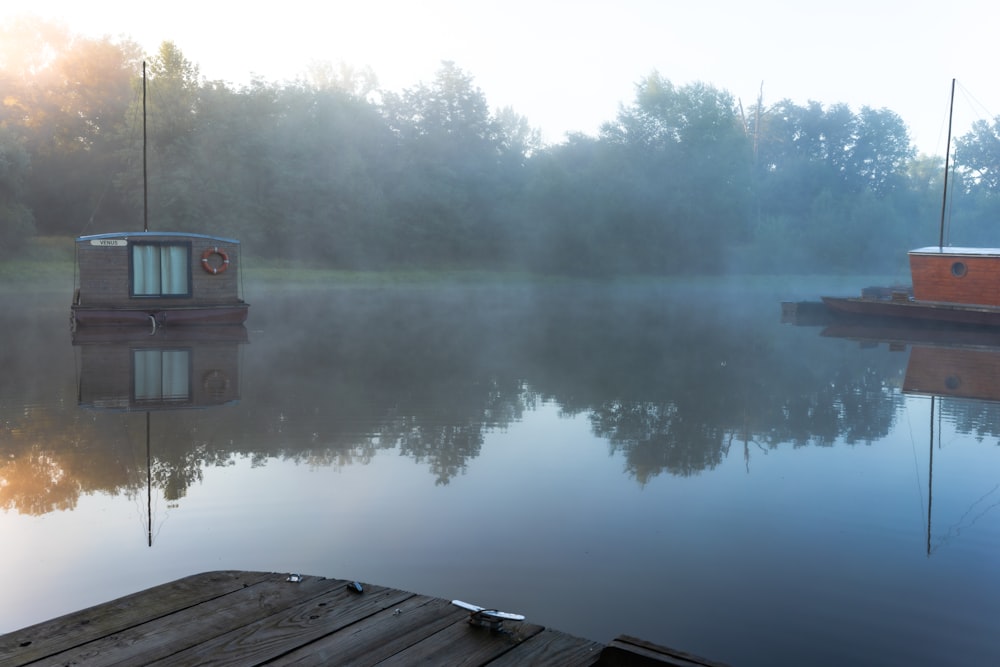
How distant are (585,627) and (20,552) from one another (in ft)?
11.3

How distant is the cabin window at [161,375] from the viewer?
11.4 m

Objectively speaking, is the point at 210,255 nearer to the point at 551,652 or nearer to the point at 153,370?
the point at 153,370

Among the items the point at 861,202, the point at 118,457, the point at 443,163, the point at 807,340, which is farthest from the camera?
the point at 861,202

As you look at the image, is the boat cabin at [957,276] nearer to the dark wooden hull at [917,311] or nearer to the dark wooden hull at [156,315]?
the dark wooden hull at [917,311]

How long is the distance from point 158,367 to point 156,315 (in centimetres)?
654

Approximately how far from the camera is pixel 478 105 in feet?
181

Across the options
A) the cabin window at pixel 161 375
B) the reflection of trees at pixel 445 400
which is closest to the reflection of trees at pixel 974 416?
the reflection of trees at pixel 445 400

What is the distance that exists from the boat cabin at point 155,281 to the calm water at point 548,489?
4105mm

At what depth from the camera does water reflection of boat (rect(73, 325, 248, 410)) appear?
1120 cm

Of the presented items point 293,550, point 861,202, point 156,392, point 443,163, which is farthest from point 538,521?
point 861,202

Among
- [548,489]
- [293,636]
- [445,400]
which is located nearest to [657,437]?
[548,489]

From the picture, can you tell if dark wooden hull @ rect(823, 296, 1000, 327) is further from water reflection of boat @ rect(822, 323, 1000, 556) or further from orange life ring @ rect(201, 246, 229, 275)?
orange life ring @ rect(201, 246, 229, 275)

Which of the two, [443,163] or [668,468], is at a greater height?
[443,163]

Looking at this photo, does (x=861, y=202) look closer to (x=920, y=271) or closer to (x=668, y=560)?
(x=920, y=271)
